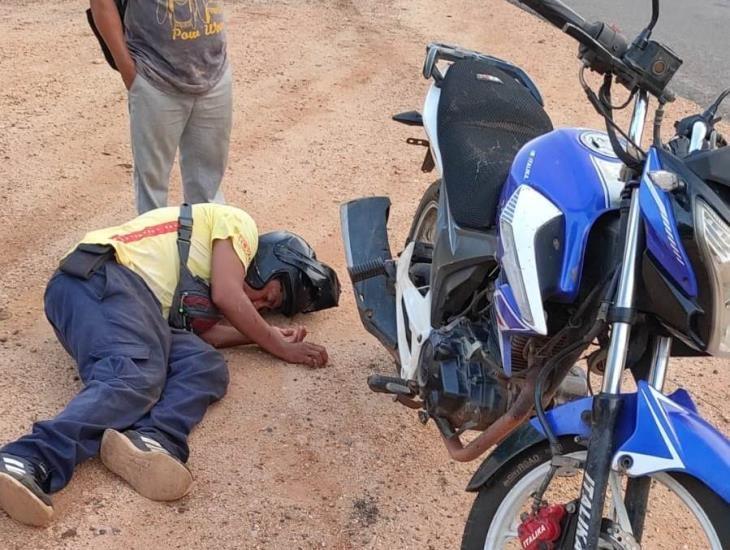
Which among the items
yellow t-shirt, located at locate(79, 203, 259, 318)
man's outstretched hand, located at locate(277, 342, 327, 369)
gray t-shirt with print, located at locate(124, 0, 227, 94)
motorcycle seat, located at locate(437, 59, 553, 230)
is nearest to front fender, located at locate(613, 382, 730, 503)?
motorcycle seat, located at locate(437, 59, 553, 230)

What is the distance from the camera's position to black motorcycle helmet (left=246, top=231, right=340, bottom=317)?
4191 millimetres

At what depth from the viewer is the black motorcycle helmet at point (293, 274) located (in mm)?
4191

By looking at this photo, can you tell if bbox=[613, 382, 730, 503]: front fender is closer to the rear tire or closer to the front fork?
the front fork

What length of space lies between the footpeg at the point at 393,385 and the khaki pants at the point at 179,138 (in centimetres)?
183

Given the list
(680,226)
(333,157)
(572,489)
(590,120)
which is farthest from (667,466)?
(590,120)

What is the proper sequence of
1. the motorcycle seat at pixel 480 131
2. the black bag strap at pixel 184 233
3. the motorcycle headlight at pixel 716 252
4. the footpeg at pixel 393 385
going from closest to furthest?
the motorcycle headlight at pixel 716 252
the motorcycle seat at pixel 480 131
the footpeg at pixel 393 385
the black bag strap at pixel 184 233

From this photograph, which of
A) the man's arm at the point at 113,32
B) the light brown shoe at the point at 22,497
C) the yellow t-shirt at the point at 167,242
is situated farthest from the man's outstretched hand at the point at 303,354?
the man's arm at the point at 113,32

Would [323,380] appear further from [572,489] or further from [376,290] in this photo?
[572,489]

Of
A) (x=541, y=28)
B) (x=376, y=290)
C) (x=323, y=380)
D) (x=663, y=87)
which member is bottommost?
(x=541, y=28)

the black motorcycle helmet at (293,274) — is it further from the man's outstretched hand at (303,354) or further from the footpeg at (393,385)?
the footpeg at (393,385)

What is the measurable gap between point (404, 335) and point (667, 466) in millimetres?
1383

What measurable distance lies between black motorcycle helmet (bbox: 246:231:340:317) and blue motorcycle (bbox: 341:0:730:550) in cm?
80

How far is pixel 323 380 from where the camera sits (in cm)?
400

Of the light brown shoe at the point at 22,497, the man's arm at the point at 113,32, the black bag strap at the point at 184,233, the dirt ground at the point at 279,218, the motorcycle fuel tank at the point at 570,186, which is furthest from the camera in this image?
the man's arm at the point at 113,32
